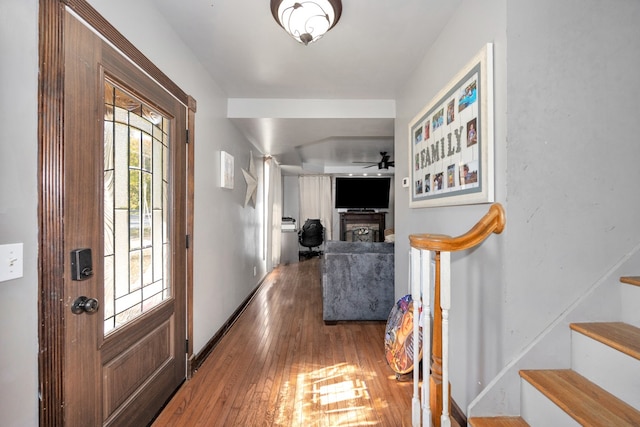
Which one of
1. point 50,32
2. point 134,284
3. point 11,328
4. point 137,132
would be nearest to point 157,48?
point 137,132

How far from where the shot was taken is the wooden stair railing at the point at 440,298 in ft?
3.63

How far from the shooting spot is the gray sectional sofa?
2.87m

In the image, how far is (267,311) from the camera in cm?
328

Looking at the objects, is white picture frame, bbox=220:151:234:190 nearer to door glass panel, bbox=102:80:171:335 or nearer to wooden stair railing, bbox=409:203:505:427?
door glass panel, bbox=102:80:171:335

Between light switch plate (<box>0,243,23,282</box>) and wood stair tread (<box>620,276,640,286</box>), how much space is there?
7.29ft

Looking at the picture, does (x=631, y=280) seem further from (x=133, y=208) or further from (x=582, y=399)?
(x=133, y=208)

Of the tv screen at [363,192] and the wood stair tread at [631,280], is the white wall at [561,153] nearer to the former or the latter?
the wood stair tread at [631,280]

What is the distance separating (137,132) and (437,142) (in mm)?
1735

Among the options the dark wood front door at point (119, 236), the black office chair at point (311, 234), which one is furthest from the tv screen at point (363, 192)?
the dark wood front door at point (119, 236)

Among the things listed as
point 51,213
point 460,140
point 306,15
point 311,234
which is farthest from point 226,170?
point 311,234

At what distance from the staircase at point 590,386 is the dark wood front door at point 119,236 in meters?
1.63

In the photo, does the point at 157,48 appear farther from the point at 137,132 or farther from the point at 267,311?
the point at 267,311

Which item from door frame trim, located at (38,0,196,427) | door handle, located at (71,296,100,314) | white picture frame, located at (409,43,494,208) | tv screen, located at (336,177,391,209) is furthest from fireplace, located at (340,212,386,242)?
door frame trim, located at (38,0,196,427)

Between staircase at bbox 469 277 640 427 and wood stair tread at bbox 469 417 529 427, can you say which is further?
wood stair tread at bbox 469 417 529 427
